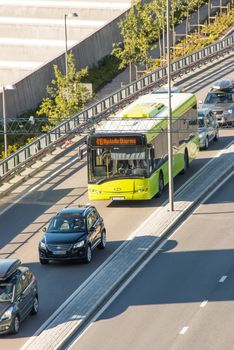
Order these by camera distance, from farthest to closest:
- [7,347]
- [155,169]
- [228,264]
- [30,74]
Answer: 1. [30,74]
2. [155,169]
3. [228,264]
4. [7,347]

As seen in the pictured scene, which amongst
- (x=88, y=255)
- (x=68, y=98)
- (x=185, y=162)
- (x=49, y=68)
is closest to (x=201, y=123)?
(x=185, y=162)

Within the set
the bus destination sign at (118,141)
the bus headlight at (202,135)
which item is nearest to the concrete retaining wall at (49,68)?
the bus headlight at (202,135)

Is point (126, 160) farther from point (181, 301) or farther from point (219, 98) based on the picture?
point (219, 98)

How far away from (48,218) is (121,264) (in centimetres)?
740

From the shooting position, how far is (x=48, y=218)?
49.8 metres

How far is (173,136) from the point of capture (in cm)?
5456

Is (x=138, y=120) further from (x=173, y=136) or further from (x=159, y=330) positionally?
(x=159, y=330)

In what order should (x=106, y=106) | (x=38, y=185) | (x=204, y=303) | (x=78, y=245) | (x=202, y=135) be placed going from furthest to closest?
1. (x=106, y=106)
2. (x=202, y=135)
3. (x=38, y=185)
4. (x=78, y=245)
5. (x=204, y=303)

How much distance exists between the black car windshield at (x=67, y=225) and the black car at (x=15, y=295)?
5.60m

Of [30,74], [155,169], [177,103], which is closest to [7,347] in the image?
[155,169]

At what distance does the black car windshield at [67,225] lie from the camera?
43.2 meters

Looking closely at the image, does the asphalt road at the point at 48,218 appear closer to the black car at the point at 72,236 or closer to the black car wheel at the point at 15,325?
the black car wheel at the point at 15,325

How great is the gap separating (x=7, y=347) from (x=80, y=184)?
68.9 ft

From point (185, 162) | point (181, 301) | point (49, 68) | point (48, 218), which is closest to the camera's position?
point (181, 301)
